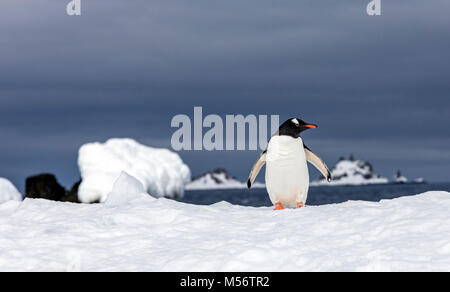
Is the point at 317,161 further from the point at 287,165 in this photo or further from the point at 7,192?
the point at 7,192

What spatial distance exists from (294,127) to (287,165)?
2.41 feet

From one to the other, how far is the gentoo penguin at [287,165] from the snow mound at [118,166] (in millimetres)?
51640

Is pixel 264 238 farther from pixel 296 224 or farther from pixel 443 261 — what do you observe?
pixel 443 261

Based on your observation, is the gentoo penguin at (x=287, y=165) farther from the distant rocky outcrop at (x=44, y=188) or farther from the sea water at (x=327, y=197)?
the distant rocky outcrop at (x=44, y=188)

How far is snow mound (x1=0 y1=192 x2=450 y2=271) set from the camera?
20.2 ft

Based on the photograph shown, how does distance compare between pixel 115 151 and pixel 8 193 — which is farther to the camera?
pixel 115 151

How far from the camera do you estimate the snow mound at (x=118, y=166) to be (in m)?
62.9

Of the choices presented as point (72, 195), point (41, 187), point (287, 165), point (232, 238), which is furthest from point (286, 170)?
point (41, 187)

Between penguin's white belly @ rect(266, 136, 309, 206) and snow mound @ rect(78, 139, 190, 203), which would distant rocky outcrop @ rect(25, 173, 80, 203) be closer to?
snow mound @ rect(78, 139, 190, 203)

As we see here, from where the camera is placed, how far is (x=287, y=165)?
1059 centimetres
